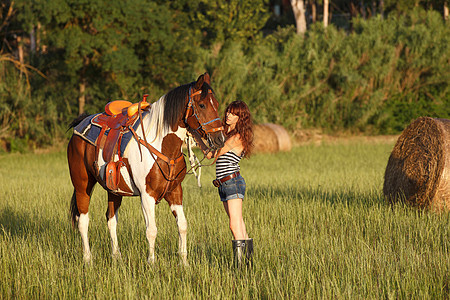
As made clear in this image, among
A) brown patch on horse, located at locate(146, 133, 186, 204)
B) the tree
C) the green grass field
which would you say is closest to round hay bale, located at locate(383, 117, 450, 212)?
Answer: the green grass field

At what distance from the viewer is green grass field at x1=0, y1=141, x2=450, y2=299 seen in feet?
17.0

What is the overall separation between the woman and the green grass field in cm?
27

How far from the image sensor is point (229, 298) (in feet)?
16.0

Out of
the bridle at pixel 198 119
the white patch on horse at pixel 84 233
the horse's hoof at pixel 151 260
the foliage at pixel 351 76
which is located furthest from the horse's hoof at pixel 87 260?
the foliage at pixel 351 76

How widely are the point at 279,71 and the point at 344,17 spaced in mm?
19800

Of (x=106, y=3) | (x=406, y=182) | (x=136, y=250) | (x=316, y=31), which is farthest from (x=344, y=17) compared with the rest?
(x=136, y=250)

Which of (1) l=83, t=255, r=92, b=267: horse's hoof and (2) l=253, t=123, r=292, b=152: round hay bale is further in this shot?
(2) l=253, t=123, r=292, b=152: round hay bale

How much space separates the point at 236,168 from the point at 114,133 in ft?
4.92

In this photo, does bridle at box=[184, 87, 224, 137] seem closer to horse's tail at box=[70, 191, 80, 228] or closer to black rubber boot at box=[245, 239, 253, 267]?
black rubber boot at box=[245, 239, 253, 267]

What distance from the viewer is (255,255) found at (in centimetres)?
622

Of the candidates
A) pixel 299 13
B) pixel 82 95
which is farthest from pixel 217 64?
pixel 299 13

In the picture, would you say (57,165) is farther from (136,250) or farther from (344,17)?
(344,17)

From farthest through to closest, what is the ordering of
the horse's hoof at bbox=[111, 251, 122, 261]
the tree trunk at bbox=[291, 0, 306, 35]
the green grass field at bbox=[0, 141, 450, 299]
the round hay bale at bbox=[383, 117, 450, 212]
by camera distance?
the tree trunk at bbox=[291, 0, 306, 35]
the round hay bale at bbox=[383, 117, 450, 212]
the horse's hoof at bbox=[111, 251, 122, 261]
the green grass field at bbox=[0, 141, 450, 299]

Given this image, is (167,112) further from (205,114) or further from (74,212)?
(74,212)
